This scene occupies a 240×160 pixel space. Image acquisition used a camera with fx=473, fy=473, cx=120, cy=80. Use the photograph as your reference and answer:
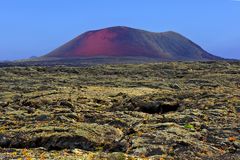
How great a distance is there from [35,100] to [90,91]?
8626 mm

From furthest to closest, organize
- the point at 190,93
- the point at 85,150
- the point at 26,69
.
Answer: the point at 26,69, the point at 190,93, the point at 85,150

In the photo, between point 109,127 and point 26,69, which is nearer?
point 109,127

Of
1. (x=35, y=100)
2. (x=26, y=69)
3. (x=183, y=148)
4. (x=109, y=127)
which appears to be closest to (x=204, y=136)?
(x=183, y=148)

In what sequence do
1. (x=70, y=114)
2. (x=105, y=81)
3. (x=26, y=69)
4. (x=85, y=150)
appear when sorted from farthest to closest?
(x=26, y=69), (x=105, y=81), (x=70, y=114), (x=85, y=150)

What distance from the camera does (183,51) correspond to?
199 m

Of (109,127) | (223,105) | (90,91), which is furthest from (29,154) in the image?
(90,91)

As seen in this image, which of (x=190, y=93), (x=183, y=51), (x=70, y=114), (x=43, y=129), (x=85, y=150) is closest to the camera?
(x=85, y=150)

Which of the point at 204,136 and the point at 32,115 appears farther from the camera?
the point at 32,115

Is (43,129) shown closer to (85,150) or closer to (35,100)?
(85,150)

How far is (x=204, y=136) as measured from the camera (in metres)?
25.0

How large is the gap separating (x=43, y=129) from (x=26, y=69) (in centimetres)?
4731

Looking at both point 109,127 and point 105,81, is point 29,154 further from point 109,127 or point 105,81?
point 105,81

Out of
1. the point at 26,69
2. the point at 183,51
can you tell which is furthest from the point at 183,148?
the point at 183,51

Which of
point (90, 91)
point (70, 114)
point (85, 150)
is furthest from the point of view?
point (90, 91)
